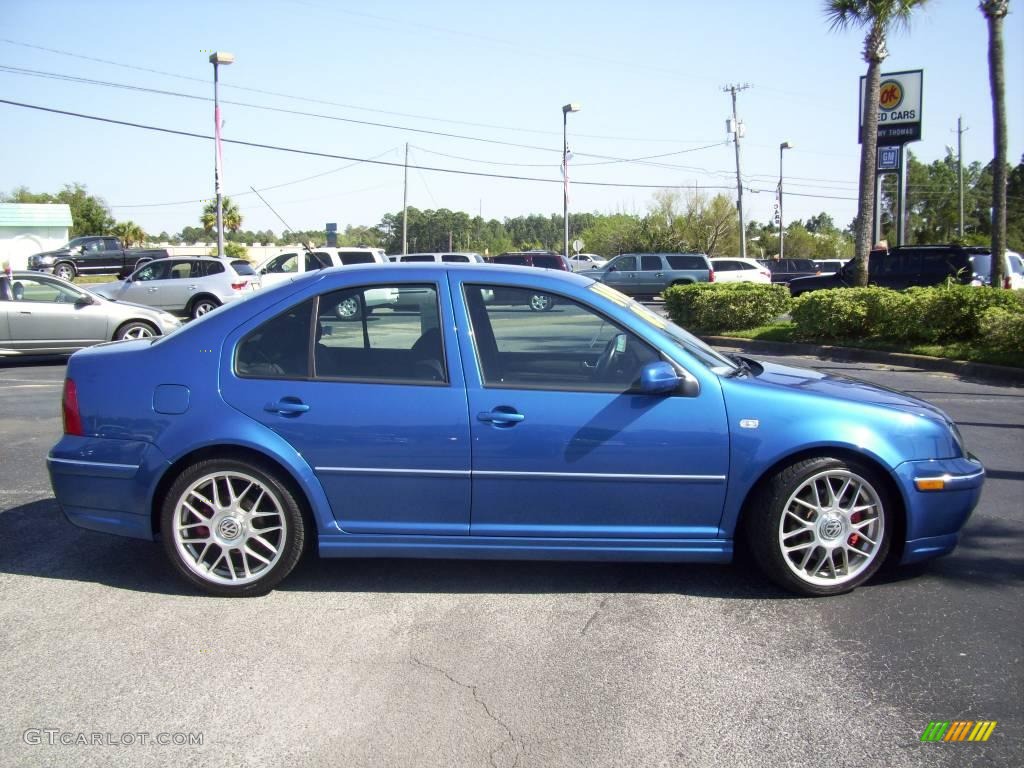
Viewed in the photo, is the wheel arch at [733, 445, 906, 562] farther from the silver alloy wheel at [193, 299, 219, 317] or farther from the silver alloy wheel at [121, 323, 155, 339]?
the silver alloy wheel at [193, 299, 219, 317]

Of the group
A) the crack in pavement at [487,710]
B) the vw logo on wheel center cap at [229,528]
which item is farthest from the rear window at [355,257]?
the crack in pavement at [487,710]

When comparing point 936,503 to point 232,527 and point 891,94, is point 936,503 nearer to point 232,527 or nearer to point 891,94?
point 232,527

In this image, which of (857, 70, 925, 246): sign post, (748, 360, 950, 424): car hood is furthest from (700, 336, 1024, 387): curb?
(857, 70, 925, 246): sign post

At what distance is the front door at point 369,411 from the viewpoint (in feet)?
13.8

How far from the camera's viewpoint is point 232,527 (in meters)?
4.30

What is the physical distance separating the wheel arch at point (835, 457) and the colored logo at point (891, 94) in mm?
25188

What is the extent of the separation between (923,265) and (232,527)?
72.9ft

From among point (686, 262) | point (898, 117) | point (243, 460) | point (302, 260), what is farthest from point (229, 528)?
point (686, 262)

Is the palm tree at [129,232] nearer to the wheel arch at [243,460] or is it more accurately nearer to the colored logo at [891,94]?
the colored logo at [891,94]

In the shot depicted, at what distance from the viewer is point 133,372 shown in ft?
14.4

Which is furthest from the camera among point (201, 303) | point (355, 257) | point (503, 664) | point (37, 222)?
point (37, 222)

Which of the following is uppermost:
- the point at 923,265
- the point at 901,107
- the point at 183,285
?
the point at 901,107

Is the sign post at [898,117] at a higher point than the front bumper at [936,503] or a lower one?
higher

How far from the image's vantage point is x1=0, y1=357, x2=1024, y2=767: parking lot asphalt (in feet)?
10.2
